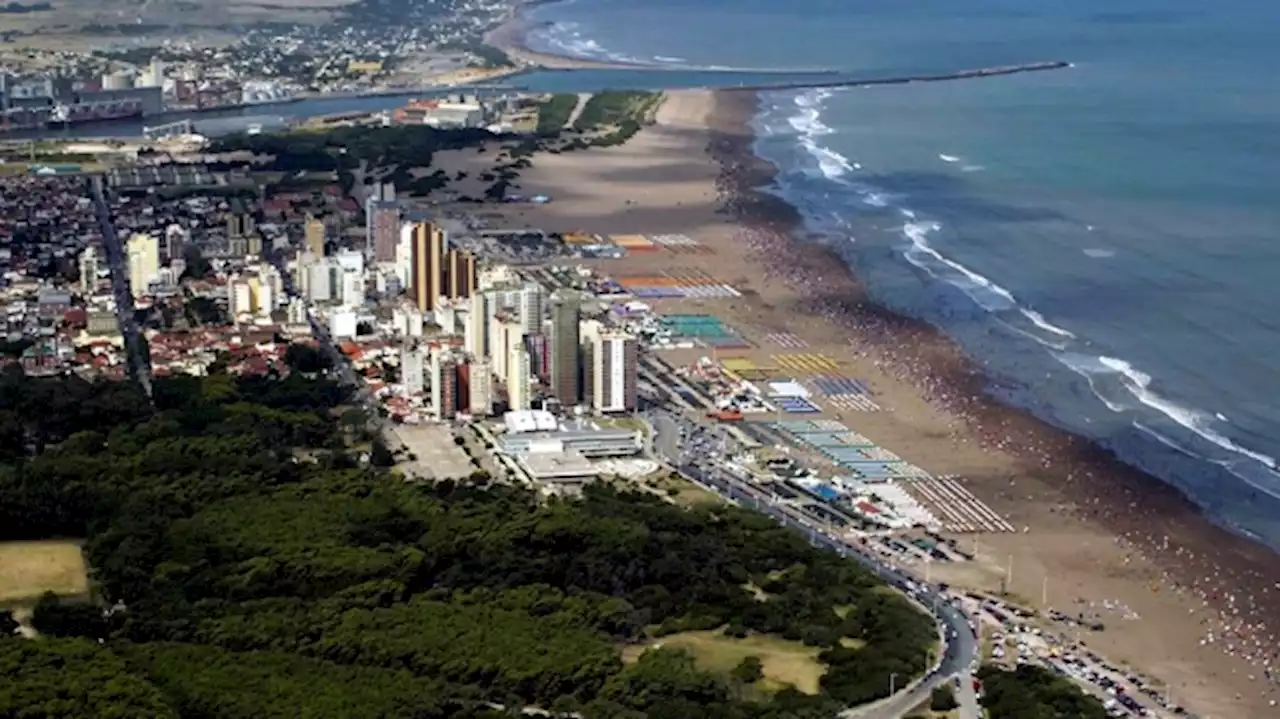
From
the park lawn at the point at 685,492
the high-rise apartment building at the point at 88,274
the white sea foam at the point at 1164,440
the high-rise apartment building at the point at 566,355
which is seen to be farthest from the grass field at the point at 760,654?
the high-rise apartment building at the point at 88,274

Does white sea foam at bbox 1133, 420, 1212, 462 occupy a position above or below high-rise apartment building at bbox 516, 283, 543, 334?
below

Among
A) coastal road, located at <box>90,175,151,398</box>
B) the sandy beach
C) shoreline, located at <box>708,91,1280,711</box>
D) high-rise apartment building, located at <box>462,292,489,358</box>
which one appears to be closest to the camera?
shoreline, located at <box>708,91,1280,711</box>

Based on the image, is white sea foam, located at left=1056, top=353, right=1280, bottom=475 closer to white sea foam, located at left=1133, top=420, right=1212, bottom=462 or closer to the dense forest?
white sea foam, located at left=1133, top=420, right=1212, bottom=462

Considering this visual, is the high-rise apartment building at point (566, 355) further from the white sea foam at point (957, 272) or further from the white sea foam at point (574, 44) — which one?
the white sea foam at point (574, 44)

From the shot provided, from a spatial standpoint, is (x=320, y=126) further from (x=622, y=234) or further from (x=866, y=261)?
(x=866, y=261)

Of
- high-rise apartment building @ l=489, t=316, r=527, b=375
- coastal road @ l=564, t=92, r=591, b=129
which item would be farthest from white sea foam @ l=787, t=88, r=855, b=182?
high-rise apartment building @ l=489, t=316, r=527, b=375

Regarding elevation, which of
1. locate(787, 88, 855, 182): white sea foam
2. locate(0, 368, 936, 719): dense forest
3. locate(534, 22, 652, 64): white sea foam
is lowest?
locate(534, 22, 652, 64): white sea foam
